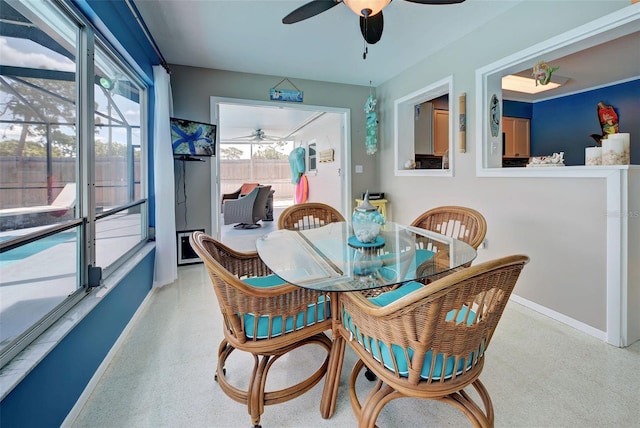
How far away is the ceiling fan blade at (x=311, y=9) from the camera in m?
1.91

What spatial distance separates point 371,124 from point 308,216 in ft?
7.63

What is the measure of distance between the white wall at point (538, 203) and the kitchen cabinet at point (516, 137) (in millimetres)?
2885

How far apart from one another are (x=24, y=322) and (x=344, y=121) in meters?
4.12

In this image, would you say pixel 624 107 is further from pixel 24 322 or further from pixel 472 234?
pixel 24 322

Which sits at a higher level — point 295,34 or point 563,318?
point 295,34

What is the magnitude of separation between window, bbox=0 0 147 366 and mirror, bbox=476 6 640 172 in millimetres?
3188

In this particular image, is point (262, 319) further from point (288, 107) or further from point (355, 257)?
point (288, 107)

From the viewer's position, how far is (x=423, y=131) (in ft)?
15.3

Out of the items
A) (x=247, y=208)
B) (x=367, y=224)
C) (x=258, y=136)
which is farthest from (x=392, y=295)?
(x=258, y=136)

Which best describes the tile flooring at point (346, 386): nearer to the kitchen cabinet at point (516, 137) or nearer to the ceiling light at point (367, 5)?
the ceiling light at point (367, 5)

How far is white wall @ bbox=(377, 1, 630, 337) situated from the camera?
6.93ft

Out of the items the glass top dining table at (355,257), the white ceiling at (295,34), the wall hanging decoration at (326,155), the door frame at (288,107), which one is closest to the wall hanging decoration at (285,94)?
the door frame at (288,107)

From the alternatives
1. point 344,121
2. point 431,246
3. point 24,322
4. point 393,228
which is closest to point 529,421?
point 431,246

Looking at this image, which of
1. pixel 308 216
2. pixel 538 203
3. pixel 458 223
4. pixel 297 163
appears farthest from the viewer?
pixel 297 163
